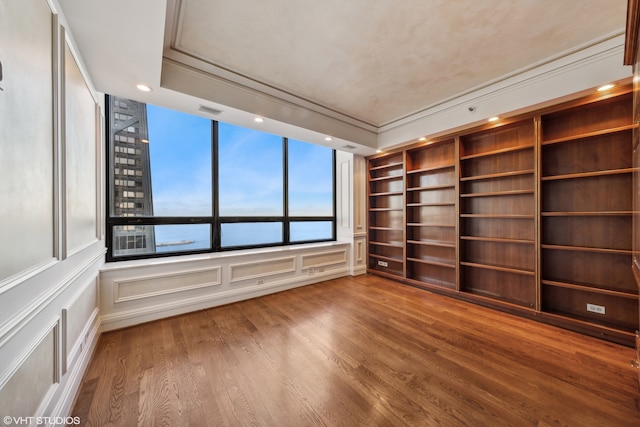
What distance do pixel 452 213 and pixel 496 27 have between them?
2425 millimetres

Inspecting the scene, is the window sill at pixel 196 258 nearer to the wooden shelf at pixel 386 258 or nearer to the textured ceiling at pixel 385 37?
the wooden shelf at pixel 386 258

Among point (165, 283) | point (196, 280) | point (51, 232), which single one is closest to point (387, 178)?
point (196, 280)

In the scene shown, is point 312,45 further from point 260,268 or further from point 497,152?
point 260,268

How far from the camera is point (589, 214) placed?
2434 mm

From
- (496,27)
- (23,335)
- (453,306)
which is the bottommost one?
(453,306)

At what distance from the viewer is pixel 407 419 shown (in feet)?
4.74

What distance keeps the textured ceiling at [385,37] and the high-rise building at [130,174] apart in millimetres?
1291

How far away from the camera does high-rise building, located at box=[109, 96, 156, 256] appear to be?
2.90m

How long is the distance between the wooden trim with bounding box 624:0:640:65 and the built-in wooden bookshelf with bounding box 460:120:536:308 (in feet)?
4.59

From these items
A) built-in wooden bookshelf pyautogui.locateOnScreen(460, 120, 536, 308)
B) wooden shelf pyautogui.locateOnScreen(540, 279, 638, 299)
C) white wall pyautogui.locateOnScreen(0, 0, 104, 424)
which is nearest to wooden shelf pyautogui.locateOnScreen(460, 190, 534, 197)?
built-in wooden bookshelf pyautogui.locateOnScreen(460, 120, 536, 308)

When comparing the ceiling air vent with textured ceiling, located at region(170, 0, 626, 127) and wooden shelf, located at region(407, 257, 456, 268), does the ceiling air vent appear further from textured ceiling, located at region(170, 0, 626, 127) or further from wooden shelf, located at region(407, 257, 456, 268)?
wooden shelf, located at region(407, 257, 456, 268)

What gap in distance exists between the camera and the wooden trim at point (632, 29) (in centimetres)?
118

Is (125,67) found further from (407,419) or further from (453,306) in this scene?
(453,306)

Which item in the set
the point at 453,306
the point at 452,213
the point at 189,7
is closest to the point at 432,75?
the point at 452,213
